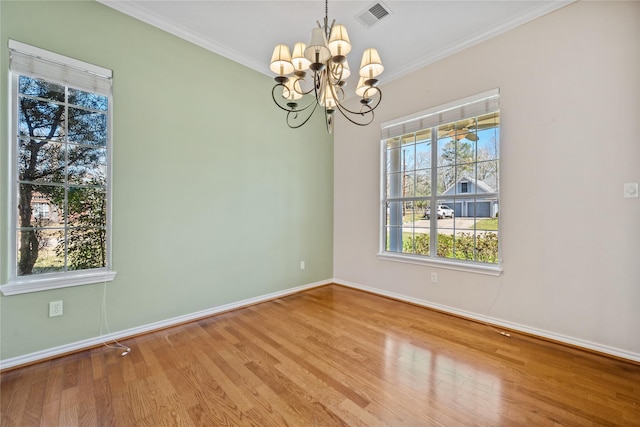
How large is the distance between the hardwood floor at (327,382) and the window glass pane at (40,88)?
213 centimetres

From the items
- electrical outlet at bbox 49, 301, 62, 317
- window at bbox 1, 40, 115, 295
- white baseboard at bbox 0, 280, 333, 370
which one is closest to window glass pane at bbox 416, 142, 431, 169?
white baseboard at bbox 0, 280, 333, 370

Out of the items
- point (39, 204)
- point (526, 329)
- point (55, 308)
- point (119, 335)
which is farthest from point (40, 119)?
point (526, 329)

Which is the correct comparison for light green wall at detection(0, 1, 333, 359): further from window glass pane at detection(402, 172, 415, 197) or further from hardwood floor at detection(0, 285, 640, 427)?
window glass pane at detection(402, 172, 415, 197)

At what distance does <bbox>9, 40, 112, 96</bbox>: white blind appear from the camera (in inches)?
78.5

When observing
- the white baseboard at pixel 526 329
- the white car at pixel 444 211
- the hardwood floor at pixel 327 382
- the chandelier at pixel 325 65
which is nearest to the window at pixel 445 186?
the white car at pixel 444 211

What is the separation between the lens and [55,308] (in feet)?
6.98

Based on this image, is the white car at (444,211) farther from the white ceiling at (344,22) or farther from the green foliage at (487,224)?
the white ceiling at (344,22)

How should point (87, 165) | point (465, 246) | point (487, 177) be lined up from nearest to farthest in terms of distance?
point (87, 165) < point (487, 177) < point (465, 246)

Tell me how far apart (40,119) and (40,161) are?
1.11 feet

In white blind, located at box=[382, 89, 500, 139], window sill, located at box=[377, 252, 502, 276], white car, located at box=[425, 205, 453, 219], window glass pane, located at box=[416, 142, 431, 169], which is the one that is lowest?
window sill, located at box=[377, 252, 502, 276]

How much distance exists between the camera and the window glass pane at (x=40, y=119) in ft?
6.69

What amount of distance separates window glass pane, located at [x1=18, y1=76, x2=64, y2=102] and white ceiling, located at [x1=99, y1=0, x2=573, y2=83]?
93 centimetres

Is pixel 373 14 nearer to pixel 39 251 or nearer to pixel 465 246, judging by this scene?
pixel 465 246

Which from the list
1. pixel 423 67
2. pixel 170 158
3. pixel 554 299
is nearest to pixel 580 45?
pixel 423 67
